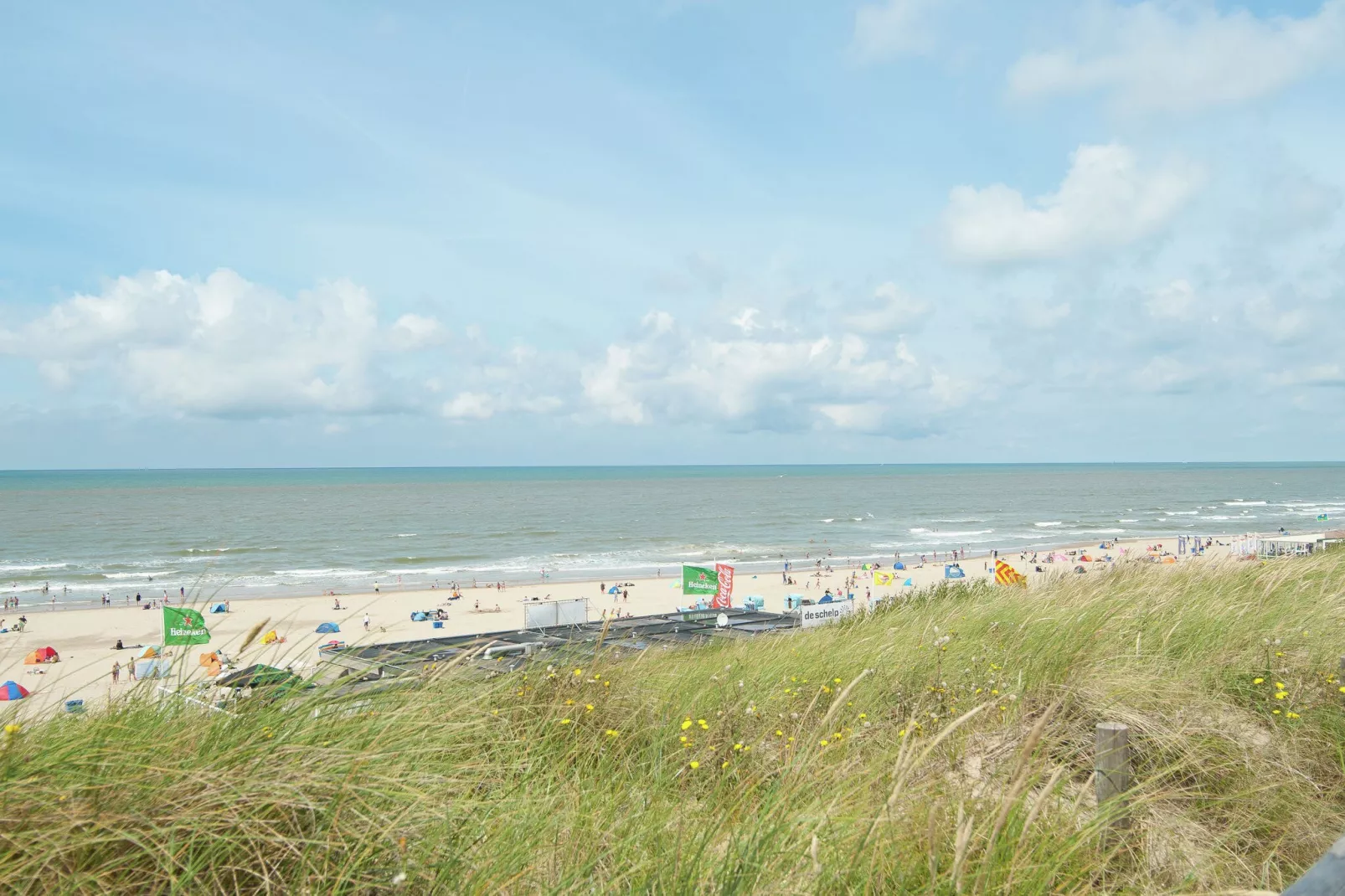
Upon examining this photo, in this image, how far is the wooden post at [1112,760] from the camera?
3.12 m

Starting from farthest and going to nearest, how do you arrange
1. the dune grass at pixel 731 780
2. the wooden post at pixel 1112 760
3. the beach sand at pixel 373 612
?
the beach sand at pixel 373 612, the wooden post at pixel 1112 760, the dune grass at pixel 731 780

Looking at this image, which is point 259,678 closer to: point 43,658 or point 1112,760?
point 1112,760

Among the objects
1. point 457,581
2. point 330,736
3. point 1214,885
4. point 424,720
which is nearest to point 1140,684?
point 1214,885

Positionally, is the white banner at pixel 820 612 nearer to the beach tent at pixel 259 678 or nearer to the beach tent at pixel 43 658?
the beach tent at pixel 259 678

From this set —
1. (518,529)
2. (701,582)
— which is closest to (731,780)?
(701,582)

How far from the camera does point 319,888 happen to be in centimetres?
220

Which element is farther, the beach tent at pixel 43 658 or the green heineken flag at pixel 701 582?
the beach tent at pixel 43 658

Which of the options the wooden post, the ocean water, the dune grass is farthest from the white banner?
the ocean water

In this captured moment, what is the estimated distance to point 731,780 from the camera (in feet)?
12.7

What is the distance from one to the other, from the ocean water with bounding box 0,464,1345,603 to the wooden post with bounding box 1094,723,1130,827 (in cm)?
2940

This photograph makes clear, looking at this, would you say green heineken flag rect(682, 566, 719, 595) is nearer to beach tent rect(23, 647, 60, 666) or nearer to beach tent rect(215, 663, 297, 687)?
beach tent rect(23, 647, 60, 666)

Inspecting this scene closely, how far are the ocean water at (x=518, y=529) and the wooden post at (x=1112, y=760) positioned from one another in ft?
96.4

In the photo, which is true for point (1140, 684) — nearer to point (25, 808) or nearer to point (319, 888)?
point (319, 888)

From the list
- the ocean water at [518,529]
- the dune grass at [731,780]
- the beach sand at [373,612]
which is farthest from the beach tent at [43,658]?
the dune grass at [731,780]
